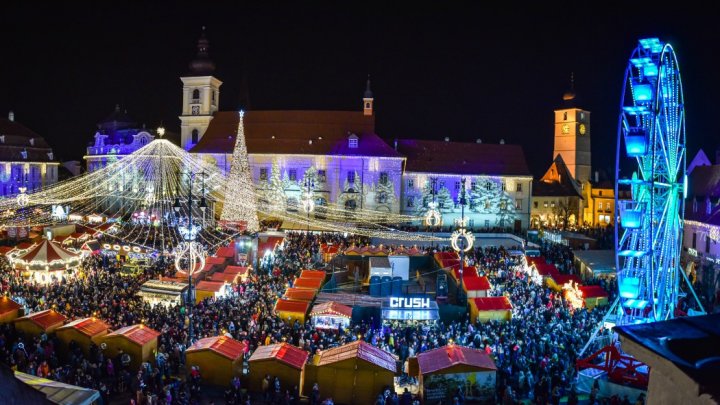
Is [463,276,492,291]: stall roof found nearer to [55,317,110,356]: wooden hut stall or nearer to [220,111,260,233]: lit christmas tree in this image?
[55,317,110,356]: wooden hut stall

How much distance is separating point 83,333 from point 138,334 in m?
1.74

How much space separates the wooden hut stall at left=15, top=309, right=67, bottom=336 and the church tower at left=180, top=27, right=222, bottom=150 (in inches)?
1596

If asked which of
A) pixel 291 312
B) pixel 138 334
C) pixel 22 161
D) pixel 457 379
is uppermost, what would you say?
pixel 22 161

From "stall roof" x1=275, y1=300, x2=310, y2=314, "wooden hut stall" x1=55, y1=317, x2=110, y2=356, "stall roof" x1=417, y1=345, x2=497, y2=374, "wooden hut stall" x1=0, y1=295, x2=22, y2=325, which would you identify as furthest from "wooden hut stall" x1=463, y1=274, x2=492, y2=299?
"wooden hut stall" x1=0, y1=295, x2=22, y2=325

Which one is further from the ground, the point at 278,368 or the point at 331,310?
the point at 331,310

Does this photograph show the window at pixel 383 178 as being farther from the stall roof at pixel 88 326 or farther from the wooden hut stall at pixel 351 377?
the wooden hut stall at pixel 351 377

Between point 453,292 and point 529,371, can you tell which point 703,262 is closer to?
point 453,292

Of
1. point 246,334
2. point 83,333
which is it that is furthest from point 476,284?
point 83,333

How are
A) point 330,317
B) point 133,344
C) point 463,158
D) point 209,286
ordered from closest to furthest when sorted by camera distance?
point 133,344 < point 330,317 < point 209,286 < point 463,158

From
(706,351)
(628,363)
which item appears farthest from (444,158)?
(706,351)

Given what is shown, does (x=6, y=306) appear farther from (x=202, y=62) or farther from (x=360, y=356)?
(x=202, y=62)

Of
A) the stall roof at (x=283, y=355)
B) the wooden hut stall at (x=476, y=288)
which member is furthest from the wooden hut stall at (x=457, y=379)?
the wooden hut stall at (x=476, y=288)

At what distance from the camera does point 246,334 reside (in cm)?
1870

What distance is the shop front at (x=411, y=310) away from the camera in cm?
2166
